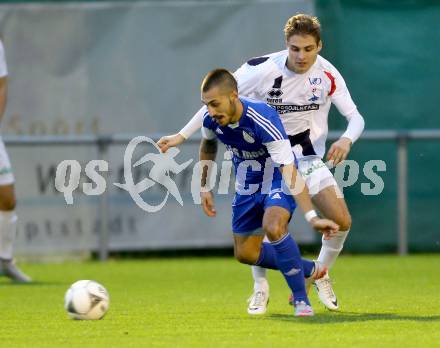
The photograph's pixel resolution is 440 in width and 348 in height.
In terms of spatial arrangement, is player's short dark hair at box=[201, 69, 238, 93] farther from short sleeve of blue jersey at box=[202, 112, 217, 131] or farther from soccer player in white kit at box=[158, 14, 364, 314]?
soccer player in white kit at box=[158, 14, 364, 314]

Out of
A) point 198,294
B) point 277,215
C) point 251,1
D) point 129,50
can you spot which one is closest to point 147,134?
point 129,50

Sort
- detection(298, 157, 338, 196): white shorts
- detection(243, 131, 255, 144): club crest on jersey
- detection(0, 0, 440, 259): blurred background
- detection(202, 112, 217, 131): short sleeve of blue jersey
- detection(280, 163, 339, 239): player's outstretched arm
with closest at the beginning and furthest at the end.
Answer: detection(280, 163, 339, 239): player's outstretched arm
detection(243, 131, 255, 144): club crest on jersey
detection(202, 112, 217, 131): short sleeve of blue jersey
detection(298, 157, 338, 196): white shorts
detection(0, 0, 440, 259): blurred background

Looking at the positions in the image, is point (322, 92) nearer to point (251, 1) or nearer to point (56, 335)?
point (56, 335)

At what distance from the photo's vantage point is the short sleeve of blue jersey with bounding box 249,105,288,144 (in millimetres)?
7477

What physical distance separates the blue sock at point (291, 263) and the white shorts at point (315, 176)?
1025 millimetres

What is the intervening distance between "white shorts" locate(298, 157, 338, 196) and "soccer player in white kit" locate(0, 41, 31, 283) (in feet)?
9.99

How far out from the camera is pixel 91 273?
39.3 feet

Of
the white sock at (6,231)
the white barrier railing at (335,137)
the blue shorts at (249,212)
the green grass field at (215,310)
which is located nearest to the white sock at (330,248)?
the green grass field at (215,310)

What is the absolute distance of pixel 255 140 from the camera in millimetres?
7652

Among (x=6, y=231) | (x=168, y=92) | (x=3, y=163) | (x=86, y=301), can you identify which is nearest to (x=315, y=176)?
(x=86, y=301)

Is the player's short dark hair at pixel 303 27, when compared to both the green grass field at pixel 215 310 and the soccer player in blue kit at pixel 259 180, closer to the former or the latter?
the soccer player in blue kit at pixel 259 180

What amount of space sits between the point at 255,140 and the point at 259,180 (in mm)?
435

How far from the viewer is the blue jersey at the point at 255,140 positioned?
7477mm

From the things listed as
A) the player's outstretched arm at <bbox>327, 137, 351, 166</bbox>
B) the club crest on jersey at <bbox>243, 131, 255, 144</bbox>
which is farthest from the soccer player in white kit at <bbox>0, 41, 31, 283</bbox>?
the player's outstretched arm at <bbox>327, 137, 351, 166</bbox>
